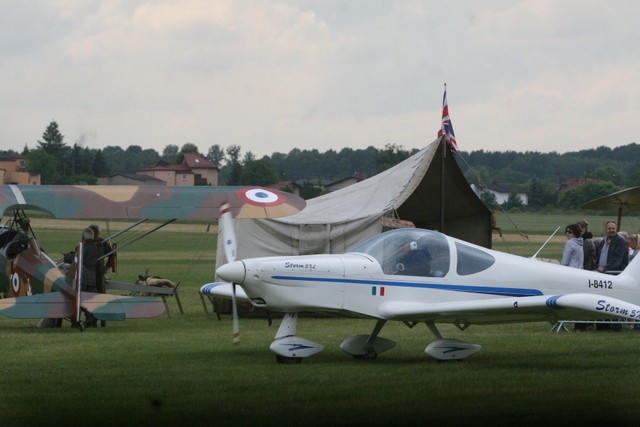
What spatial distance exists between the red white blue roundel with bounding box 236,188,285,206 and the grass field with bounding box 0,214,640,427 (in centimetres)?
178

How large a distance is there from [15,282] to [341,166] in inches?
2192

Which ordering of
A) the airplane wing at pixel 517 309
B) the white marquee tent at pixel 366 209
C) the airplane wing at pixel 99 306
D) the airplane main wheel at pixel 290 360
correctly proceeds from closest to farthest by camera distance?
the airplane wing at pixel 517 309 → the airplane main wheel at pixel 290 360 → the airplane wing at pixel 99 306 → the white marquee tent at pixel 366 209

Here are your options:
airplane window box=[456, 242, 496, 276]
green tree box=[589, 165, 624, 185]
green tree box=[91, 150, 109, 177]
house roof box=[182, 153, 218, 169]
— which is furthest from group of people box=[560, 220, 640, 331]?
green tree box=[589, 165, 624, 185]

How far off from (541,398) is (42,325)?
28.8 ft

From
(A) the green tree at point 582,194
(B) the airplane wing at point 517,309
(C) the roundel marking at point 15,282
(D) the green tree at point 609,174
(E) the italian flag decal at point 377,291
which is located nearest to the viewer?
(B) the airplane wing at point 517,309

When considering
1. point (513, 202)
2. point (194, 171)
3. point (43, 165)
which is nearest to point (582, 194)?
point (513, 202)

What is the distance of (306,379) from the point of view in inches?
404

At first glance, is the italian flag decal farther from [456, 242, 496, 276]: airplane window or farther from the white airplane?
[456, 242, 496, 276]: airplane window

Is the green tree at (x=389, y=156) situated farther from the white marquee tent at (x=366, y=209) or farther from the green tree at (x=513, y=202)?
the white marquee tent at (x=366, y=209)

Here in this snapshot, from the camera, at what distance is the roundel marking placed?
15656 millimetres

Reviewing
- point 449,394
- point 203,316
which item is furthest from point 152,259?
point 449,394

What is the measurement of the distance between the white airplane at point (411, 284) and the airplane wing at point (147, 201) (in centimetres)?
291

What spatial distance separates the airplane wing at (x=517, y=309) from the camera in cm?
1005

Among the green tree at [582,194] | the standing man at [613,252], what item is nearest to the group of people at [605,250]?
the standing man at [613,252]
